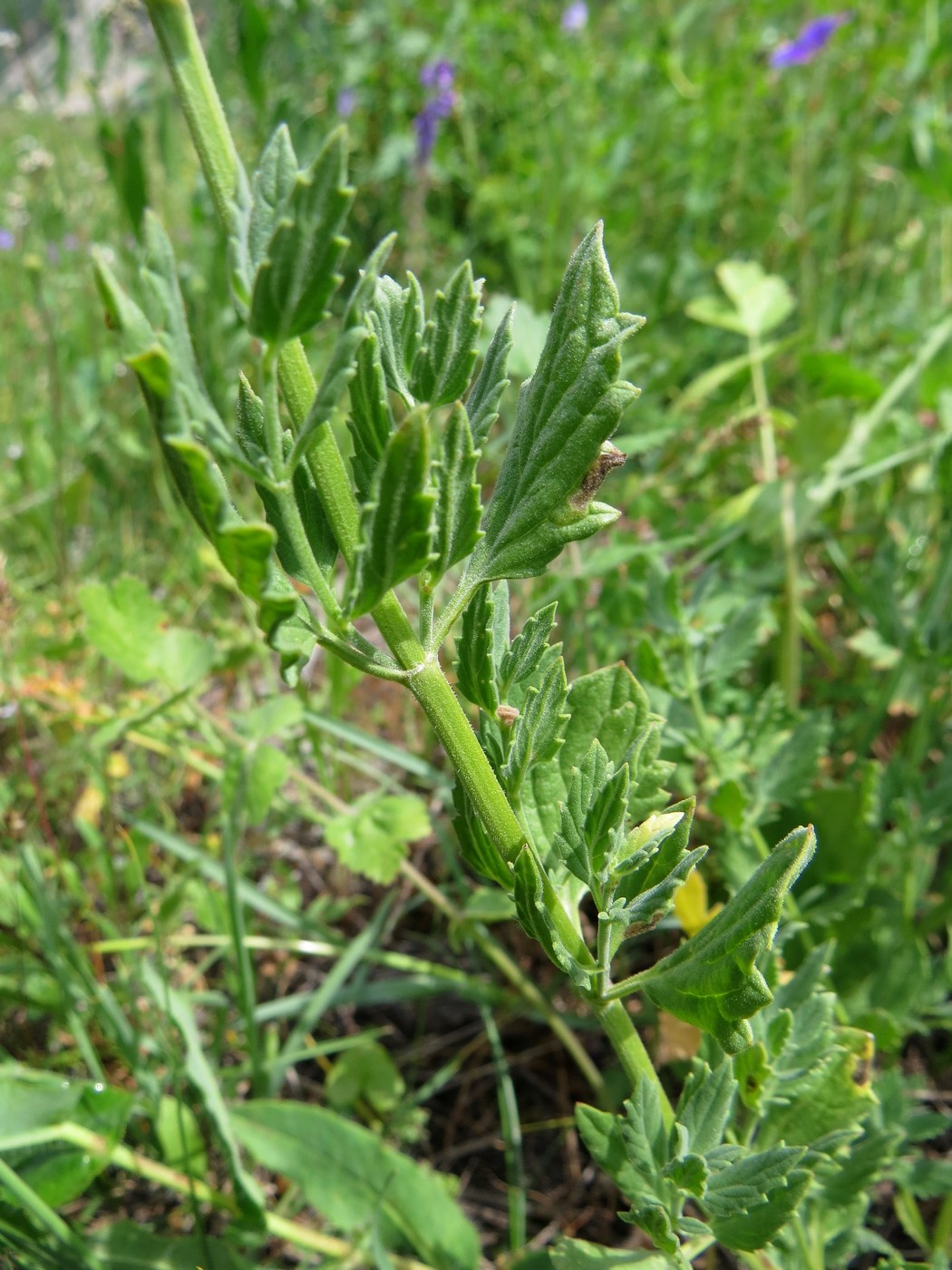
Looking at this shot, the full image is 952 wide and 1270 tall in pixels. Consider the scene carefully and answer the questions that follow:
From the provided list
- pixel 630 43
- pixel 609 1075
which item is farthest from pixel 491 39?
pixel 609 1075

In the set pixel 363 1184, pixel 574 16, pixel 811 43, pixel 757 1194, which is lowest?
pixel 363 1184

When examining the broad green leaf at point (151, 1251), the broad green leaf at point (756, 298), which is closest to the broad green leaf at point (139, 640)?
the broad green leaf at point (151, 1251)

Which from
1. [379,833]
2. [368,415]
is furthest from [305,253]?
[379,833]

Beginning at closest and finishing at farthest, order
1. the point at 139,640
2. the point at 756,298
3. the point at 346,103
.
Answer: the point at 139,640 < the point at 756,298 < the point at 346,103

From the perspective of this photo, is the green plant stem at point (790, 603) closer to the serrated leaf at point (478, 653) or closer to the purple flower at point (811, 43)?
the serrated leaf at point (478, 653)

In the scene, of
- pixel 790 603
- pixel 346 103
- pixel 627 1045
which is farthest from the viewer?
pixel 346 103

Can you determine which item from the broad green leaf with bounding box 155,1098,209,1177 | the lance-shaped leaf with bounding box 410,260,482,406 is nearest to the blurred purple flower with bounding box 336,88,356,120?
the broad green leaf with bounding box 155,1098,209,1177

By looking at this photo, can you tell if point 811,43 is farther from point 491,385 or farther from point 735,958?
point 735,958

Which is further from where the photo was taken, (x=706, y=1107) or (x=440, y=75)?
(x=440, y=75)
